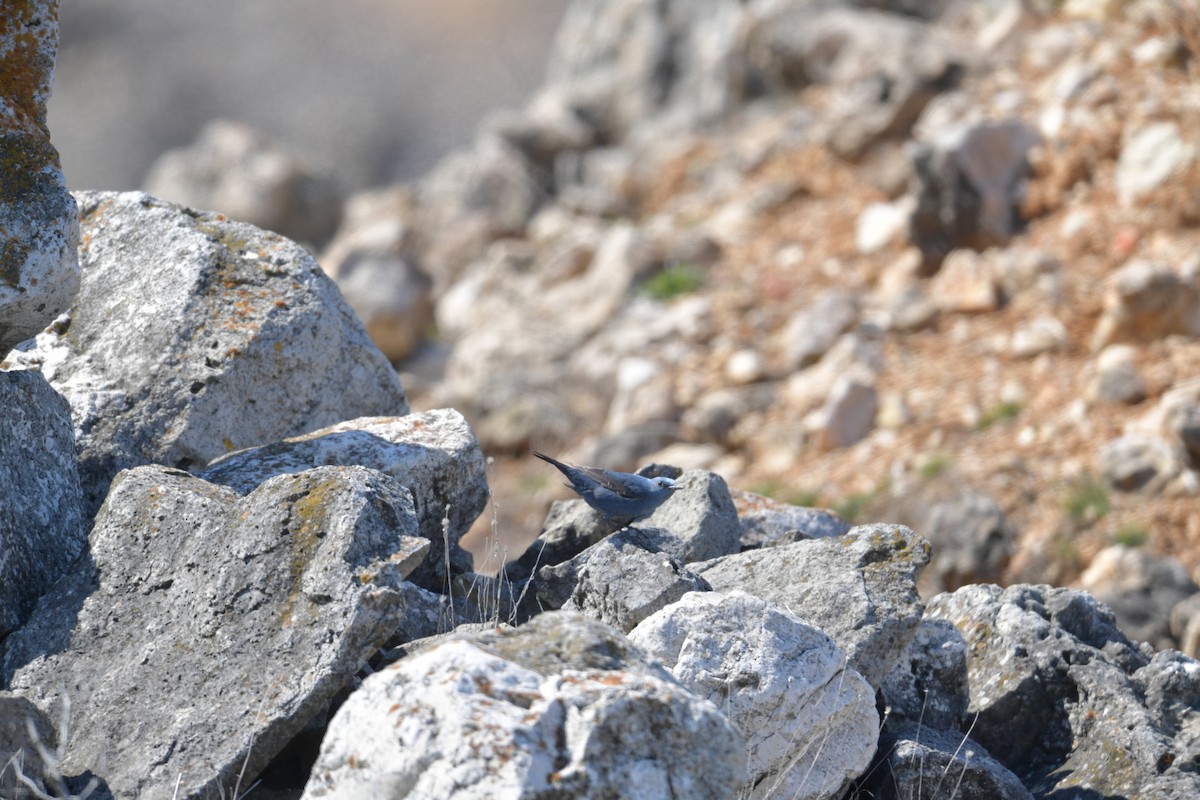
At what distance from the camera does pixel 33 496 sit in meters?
4.20

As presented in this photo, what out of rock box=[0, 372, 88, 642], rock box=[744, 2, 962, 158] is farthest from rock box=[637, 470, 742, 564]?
rock box=[744, 2, 962, 158]

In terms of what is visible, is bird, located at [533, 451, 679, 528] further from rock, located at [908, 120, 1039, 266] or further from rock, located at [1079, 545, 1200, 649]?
rock, located at [908, 120, 1039, 266]

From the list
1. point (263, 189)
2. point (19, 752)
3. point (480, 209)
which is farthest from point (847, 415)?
point (263, 189)

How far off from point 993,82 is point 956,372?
13.3 feet

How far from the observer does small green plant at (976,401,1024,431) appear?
10.4 meters

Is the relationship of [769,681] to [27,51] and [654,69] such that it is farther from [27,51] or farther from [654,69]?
[654,69]

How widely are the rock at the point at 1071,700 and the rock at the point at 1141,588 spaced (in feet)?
9.80

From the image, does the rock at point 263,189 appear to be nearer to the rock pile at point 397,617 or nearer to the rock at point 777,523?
the rock pile at point 397,617

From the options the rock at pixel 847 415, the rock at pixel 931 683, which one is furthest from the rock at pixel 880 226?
the rock at pixel 931 683

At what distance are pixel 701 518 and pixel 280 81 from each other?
2679cm

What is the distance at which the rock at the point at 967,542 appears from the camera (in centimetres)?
902

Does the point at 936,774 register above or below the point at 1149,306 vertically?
below

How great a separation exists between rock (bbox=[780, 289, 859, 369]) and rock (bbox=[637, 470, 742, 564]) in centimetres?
687

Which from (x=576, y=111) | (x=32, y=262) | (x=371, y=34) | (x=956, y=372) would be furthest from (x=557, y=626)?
(x=371, y=34)
